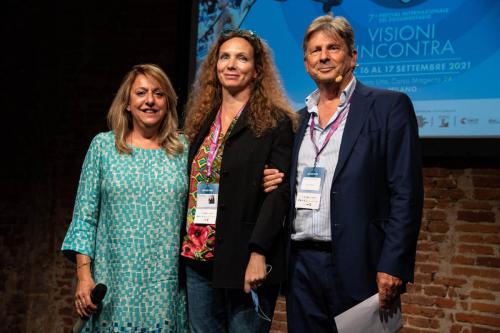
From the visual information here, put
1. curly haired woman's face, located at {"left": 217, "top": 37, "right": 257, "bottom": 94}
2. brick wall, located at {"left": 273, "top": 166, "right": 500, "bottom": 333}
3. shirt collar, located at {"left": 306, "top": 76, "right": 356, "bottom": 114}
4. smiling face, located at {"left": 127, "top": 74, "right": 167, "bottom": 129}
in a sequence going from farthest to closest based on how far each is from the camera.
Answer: brick wall, located at {"left": 273, "top": 166, "right": 500, "bottom": 333}
smiling face, located at {"left": 127, "top": 74, "right": 167, "bottom": 129}
curly haired woman's face, located at {"left": 217, "top": 37, "right": 257, "bottom": 94}
shirt collar, located at {"left": 306, "top": 76, "right": 356, "bottom": 114}

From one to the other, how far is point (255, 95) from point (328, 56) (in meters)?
0.34

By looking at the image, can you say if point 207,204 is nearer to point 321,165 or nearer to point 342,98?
point 321,165

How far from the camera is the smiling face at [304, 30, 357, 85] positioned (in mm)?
2369

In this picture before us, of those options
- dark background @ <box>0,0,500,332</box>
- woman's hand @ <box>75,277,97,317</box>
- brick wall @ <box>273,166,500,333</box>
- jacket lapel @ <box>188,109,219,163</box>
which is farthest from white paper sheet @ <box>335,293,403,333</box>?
dark background @ <box>0,0,500,332</box>

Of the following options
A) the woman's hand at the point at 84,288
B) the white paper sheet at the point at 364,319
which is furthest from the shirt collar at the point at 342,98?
the woman's hand at the point at 84,288

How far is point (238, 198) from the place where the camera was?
2373mm

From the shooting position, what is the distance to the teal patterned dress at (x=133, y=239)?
8.34ft

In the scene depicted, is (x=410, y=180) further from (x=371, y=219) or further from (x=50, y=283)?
(x=50, y=283)

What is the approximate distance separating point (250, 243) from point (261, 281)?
142 mm

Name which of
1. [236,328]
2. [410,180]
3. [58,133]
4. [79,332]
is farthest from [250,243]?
[58,133]

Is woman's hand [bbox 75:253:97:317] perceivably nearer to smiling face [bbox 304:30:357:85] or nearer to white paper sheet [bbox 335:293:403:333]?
white paper sheet [bbox 335:293:403:333]

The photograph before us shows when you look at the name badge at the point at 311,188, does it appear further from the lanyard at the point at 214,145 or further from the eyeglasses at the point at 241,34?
the eyeglasses at the point at 241,34

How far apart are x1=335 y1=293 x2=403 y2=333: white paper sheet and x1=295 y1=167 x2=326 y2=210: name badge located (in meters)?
0.37

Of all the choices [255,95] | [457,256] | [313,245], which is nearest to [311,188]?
[313,245]
